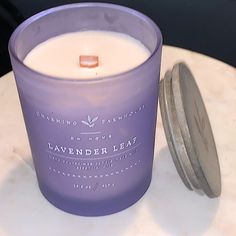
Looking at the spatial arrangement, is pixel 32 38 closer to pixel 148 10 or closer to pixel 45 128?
pixel 45 128

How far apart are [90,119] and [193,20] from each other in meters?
0.51

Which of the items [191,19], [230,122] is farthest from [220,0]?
[230,122]

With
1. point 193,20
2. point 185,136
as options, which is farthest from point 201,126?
point 193,20

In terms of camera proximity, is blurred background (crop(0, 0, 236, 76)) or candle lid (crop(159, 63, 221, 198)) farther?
blurred background (crop(0, 0, 236, 76))

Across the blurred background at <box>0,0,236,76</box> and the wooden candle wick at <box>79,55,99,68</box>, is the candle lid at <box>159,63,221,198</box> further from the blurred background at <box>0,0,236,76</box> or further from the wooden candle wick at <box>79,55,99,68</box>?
the blurred background at <box>0,0,236,76</box>

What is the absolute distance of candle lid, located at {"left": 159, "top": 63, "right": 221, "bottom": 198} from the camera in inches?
15.5

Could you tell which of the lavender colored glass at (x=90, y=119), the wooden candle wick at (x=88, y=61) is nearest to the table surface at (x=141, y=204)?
the lavender colored glass at (x=90, y=119)

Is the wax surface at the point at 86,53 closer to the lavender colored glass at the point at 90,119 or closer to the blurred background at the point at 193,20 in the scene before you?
the lavender colored glass at the point at 90,119

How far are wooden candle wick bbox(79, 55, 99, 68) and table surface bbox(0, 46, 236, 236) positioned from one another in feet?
0.38

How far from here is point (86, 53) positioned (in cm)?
41

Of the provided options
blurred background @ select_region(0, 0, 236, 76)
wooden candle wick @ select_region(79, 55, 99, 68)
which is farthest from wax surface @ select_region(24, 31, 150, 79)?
blurred background @ select_region(0, 0, 236, 76)

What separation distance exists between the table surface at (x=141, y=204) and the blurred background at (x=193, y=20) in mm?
354

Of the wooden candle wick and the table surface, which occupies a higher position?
the wooden candle wick

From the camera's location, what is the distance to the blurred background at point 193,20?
832mm
